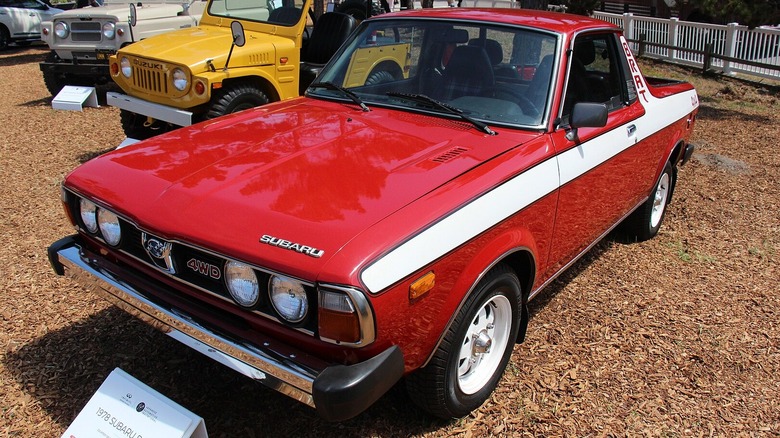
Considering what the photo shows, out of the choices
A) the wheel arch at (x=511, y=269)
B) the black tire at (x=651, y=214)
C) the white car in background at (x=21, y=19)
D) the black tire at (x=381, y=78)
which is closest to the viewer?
the wheel arch at (x=511, y=269)

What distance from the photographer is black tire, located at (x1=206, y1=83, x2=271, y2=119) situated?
577cm

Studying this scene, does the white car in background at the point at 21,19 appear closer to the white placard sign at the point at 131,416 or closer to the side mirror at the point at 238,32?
the side mirror at the point at 238,32

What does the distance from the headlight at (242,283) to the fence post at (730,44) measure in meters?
13.9

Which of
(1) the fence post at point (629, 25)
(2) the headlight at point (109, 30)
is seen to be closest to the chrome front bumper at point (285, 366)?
(2) the headlight at point (109, 30)

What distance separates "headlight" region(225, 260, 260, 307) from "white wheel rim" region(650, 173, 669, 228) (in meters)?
3.65

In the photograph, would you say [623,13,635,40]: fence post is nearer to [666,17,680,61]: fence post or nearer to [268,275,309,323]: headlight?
[666,17,680,61]: fence post

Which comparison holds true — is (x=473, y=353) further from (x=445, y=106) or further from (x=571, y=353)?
(x=445, y=106)

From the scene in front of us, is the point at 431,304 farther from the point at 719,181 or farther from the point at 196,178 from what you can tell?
the point at 719,181

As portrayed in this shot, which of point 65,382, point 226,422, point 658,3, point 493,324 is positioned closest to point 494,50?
point 493,324

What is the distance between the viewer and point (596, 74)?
392 cm

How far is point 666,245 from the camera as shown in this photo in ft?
16.4

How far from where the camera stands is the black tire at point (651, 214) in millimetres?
4758

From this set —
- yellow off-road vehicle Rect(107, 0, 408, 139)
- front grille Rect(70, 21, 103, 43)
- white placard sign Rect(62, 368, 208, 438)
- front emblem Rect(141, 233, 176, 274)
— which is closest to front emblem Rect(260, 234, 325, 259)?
front emblem Rect(141, 233, 176, 274)

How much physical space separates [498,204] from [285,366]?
3.75 feet
